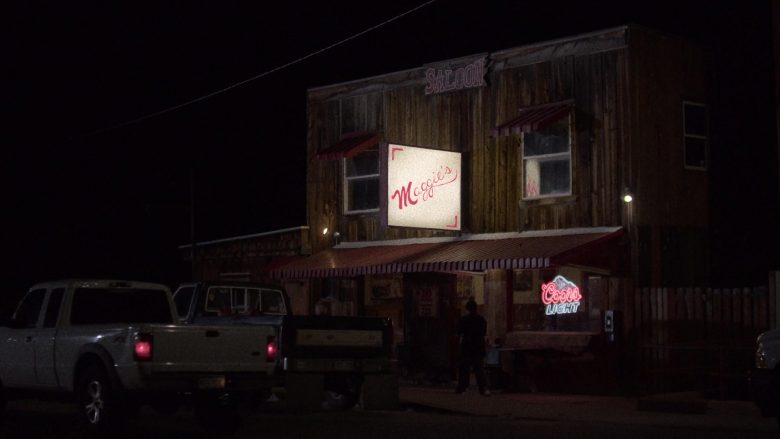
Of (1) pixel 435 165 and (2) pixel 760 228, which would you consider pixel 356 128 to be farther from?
(2) pixel 760 228

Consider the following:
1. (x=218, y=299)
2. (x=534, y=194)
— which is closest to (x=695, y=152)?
(x=534, y=194)

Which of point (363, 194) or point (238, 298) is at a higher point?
point (363, 194)

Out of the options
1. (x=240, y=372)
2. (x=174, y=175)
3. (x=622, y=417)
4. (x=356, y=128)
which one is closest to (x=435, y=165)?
(x=356, y=128)

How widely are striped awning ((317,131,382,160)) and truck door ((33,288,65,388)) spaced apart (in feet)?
36.4

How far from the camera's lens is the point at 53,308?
1595 centimetres

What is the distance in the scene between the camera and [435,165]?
80.9 feet

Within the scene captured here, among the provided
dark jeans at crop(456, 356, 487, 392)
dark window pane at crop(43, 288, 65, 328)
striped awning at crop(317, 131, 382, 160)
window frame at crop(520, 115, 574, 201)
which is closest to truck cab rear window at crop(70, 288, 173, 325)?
dark window pane at crop(43, 288, 65, 328)

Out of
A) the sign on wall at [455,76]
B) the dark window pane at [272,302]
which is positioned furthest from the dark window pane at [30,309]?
the sign on wall at [455,76]

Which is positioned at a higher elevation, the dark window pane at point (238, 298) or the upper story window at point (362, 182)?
the upper story window at point (362, 182)

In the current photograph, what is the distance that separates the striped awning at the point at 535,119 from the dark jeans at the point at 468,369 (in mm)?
4298

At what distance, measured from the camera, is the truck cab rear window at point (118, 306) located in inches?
626

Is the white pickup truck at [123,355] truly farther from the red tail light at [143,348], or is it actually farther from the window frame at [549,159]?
the window frame at [549,159]

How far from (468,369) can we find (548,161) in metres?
4.34

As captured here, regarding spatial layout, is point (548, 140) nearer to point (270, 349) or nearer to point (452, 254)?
point (452, 254)
